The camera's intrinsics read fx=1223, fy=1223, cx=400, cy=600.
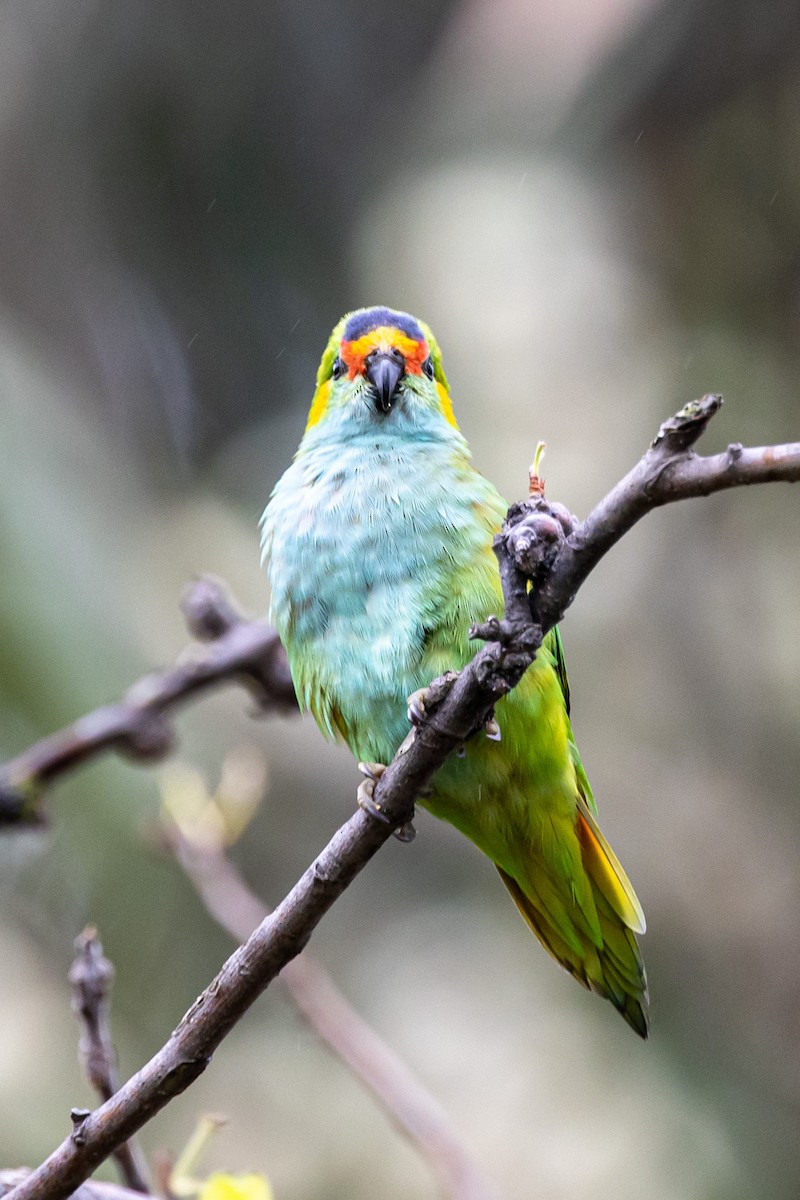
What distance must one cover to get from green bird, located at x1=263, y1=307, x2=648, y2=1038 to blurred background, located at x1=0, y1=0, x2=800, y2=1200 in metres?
2.56

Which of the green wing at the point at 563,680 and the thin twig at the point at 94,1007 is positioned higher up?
the green wing at the point at 563,680

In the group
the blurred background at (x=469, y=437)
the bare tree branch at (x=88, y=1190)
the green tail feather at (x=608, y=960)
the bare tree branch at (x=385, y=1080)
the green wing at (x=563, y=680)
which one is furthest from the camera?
the blurred background at (x=469, y=437)

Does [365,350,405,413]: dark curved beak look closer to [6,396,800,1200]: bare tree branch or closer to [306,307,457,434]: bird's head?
[306,307,457,434]: bird's head

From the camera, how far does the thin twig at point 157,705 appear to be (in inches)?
116

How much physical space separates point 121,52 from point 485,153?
1797 millimetres

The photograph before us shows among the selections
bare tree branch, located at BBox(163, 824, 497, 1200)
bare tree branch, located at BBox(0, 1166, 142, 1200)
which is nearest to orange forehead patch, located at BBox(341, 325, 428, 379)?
bare tree branch, located at BBox(163, 824, 497, 1200)

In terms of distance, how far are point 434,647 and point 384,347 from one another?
98 cm

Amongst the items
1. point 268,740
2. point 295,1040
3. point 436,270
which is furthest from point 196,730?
point 436,270

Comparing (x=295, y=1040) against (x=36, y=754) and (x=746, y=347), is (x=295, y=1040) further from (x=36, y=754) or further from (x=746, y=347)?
(x=746, y=347)

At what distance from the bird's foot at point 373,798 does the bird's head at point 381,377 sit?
2.81 ft

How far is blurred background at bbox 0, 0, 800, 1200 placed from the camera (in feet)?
17.5

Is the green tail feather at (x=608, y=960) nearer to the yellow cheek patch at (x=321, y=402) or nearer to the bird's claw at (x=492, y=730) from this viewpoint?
the bird's claw at (x=492, y=730)

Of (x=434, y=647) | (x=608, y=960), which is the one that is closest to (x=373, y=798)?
(x=434, y=647)

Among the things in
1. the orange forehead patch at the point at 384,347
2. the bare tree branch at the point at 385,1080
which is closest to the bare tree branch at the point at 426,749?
the bare tree branch at the point at 385,1080
